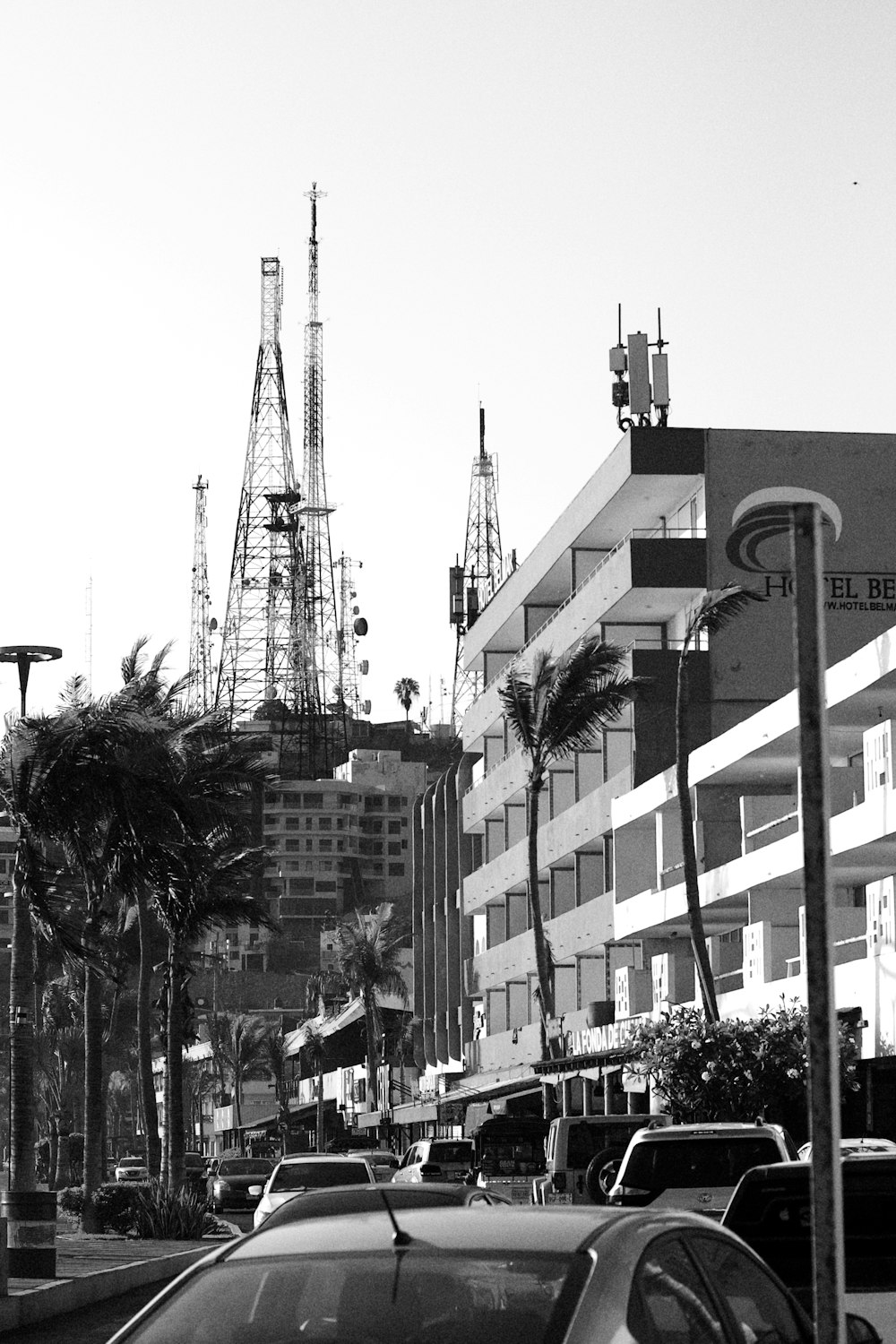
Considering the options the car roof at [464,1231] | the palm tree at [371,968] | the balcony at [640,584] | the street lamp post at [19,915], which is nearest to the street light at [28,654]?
the street lamp post at [19,915]

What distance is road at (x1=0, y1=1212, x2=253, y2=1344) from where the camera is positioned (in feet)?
56.6

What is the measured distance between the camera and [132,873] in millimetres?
30625

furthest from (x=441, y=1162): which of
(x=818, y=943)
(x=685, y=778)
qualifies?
(x=818, y=943)

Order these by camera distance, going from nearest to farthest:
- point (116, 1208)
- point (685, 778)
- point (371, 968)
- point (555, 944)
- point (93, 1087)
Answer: point (116, 1208), point (93, 1087), point (685, 778), point (555, 944), point (371, 968)

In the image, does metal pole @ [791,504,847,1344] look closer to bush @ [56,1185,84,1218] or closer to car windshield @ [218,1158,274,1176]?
bush @ [56,1185,84,1218]

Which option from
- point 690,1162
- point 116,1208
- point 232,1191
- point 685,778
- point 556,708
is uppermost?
point 556,708

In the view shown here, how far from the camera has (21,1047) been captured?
2691cm

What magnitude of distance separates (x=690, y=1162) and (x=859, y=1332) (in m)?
12.8

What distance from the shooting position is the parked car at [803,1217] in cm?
1140

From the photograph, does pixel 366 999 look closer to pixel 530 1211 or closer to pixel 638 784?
pixel 638 784

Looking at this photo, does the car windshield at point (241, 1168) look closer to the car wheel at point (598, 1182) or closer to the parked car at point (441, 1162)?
the parked car at point (441, 1162)

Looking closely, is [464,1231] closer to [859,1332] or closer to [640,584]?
[859,1332]

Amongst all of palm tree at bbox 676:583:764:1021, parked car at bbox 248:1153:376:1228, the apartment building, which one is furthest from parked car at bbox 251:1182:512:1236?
the apartment building

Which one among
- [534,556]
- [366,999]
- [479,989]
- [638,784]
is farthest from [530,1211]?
[366,999]
